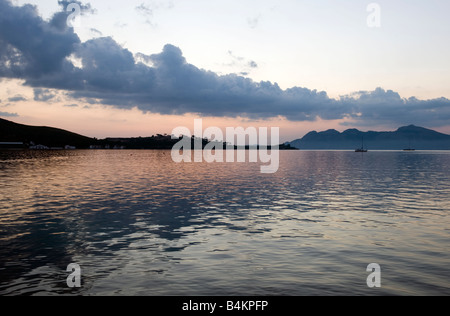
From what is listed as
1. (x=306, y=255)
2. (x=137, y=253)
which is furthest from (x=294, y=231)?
(x=137, y=253)

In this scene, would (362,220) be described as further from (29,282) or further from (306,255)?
(29,282)

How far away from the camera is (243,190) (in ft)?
198

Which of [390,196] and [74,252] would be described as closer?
[74,252]

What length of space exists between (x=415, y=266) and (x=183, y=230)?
1757cm

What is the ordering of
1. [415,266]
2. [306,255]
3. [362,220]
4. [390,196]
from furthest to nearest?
[390,196], [362,220], [306,255], [415,266]
